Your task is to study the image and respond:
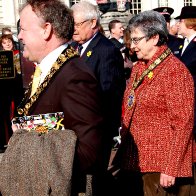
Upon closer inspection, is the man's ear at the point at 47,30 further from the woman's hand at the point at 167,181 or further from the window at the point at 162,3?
the window at the point at 162,3

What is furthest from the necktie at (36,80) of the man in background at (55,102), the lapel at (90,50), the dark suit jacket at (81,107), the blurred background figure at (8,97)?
the blurred background figure at (8,97)

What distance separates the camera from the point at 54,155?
263cm

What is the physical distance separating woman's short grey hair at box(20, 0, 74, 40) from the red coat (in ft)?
4.04

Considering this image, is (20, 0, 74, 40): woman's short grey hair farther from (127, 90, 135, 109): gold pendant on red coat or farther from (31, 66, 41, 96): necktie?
(127, 90, 135, 109): gold pendant on red coat

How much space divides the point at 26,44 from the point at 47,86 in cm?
27

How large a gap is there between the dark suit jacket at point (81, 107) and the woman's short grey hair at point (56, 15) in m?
0.21

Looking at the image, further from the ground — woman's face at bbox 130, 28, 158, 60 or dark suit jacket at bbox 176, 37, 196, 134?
woman's face at bbox 130, 28, 158, 60

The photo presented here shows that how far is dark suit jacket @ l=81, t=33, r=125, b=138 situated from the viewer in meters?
5.15

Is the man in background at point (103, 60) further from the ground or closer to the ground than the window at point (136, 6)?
further from the ground

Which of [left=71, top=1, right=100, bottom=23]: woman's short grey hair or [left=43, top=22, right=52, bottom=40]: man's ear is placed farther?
[left=71, top=1, right=100, bottom=23]: woman's short grey hair

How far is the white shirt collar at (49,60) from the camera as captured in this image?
288cm

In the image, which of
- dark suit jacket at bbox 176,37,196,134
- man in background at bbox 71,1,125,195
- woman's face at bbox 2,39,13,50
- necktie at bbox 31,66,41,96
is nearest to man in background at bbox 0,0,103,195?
necktie at bbox 31,66,41,96

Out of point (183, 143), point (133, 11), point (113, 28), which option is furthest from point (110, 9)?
point (183, 143)

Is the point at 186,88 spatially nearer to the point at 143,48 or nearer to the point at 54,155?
the point at 143,48
